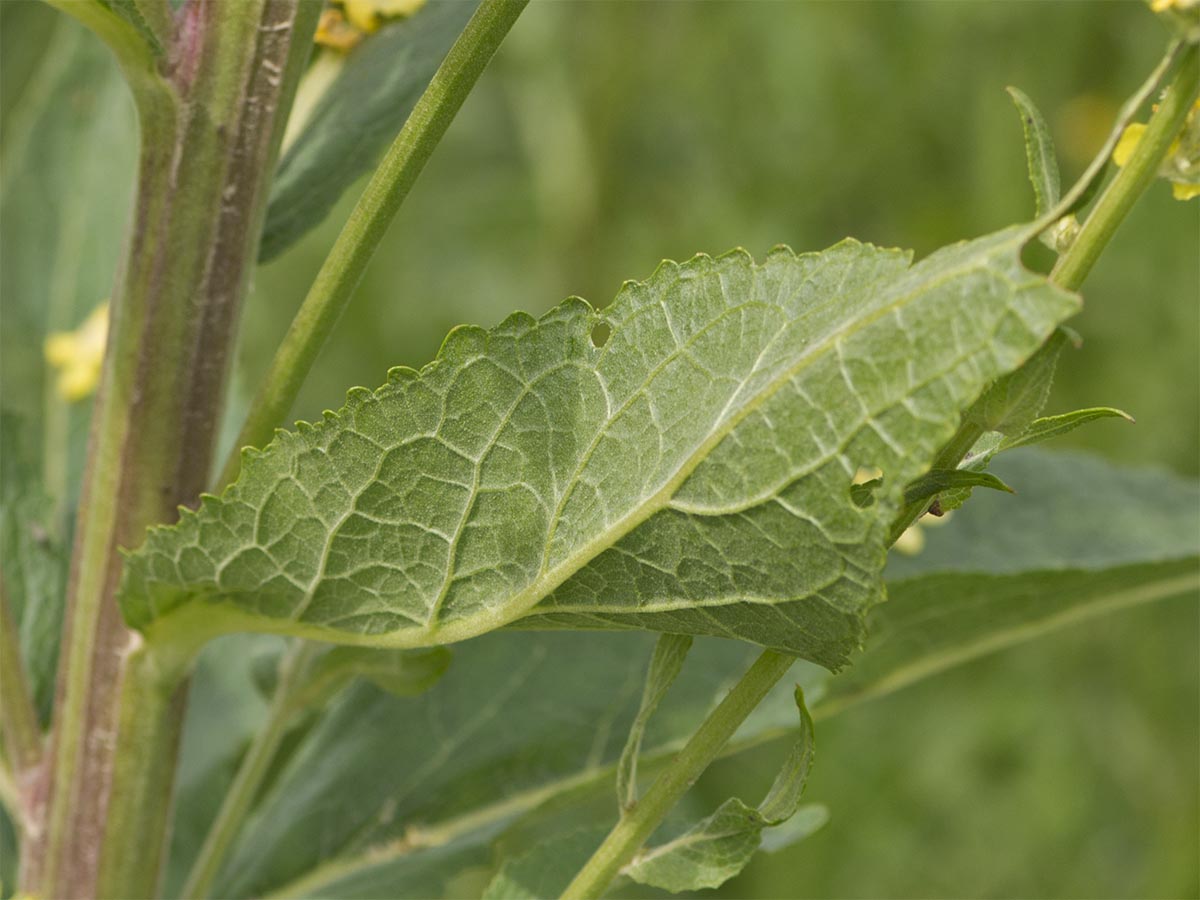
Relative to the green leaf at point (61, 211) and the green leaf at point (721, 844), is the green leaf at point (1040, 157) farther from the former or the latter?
A: the green leaf at point (61, 211)

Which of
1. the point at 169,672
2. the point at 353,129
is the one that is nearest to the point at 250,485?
the point at 169,672

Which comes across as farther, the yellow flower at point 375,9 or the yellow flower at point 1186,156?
the yellow flower at point 375,9

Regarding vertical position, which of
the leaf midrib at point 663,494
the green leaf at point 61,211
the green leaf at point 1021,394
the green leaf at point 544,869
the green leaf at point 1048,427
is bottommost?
the green leaf at point 544,869

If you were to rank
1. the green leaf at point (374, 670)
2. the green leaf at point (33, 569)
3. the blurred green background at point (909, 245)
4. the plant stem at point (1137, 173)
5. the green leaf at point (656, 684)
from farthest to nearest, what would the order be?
1. the blurred green background at point (909, 245)
2. the green leaf at point (33, 569)
3. the green leaf at point (374, 670)
4. the green leaf at point (656, 684)
5. the plant stem at point (1137, 173)

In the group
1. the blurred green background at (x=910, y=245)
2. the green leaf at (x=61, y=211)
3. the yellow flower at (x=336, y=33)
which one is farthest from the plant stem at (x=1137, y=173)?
the blurred green background at (x=910, y=245)

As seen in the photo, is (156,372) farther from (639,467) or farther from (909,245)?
(909,245)

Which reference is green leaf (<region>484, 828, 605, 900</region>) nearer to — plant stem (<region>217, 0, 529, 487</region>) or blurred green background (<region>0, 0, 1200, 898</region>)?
plant stem (<region>217, 0, 529, 487</region>)

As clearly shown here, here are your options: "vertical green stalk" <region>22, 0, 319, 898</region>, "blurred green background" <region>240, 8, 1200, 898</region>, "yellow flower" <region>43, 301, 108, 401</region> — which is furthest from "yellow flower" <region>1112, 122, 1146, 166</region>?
"blurred green background" <region>240, 8, 1200, 898</region>
